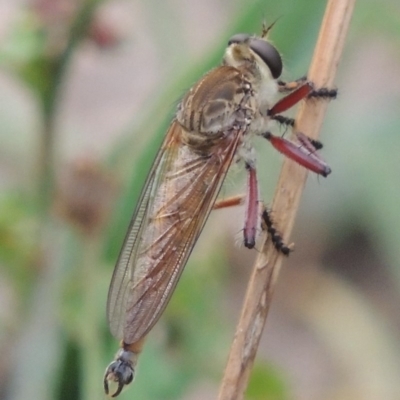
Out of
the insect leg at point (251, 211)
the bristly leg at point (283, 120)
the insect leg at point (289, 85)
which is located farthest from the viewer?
the bristly leg at point (283, 120)

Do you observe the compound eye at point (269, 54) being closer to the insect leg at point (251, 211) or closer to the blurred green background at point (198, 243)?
the blurred green background at point (198, 243)

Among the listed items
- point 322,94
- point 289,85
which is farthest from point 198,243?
point 322,94

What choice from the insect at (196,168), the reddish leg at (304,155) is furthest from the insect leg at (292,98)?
the reddish leg at (304,155)

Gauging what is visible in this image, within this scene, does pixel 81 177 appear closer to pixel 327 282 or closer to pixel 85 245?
pixel 85 245

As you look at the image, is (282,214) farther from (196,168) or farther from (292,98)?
(196,168)

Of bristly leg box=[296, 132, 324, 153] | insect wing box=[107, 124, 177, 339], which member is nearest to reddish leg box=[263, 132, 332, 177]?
bristly leg box=[296, 132, 324, 153]

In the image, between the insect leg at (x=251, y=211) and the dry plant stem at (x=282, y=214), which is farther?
the insect leg at (x=251, y=211)
